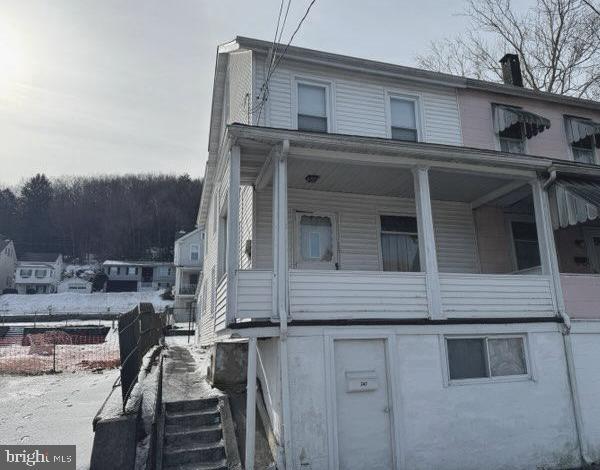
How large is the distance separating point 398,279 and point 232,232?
9.51 feet

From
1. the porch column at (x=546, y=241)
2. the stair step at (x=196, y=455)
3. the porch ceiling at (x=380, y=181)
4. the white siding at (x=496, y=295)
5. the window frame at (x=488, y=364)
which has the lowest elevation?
the stair step at (x=196, y=455)

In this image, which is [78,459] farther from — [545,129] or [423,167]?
[545,129]

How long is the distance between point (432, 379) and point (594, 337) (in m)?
3.55

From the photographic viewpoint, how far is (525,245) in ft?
33.9

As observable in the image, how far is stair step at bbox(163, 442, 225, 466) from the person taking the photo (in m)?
5.59

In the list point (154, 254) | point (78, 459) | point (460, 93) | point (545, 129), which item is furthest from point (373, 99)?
point (154, 254)

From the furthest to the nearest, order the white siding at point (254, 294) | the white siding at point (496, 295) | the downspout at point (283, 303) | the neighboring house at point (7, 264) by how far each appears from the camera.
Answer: the neighboring house at point (7, 264)
the white siding at point (496, 295)
the white siding at point (254, 294)
the downspout at point (283, 303)

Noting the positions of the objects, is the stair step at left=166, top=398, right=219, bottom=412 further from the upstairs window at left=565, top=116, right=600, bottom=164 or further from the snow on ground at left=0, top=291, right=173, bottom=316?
the snow on ground at left=0, top=291, right=173, bottom=316

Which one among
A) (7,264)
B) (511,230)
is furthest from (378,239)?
(7,264)

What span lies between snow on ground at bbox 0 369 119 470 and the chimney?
45.6ft

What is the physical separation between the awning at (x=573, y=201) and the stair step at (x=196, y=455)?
728 centimetres

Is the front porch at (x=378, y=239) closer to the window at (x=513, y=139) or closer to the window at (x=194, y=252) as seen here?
the window at (x=513, y=139)

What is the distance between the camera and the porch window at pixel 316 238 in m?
8.86

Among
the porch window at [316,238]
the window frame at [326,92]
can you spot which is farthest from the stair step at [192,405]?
the window frame at [326,92]
